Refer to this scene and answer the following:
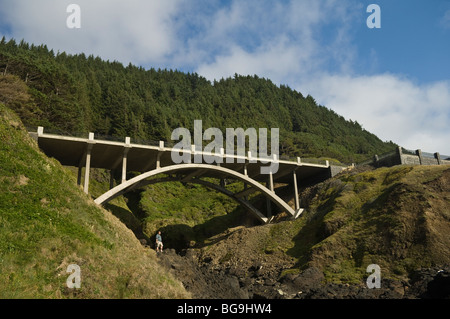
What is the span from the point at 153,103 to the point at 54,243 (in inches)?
2500

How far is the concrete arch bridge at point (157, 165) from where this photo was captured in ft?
86.9

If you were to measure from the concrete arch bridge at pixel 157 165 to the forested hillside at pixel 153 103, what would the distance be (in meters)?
10.4

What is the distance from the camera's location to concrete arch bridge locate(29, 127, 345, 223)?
2650 centimetres

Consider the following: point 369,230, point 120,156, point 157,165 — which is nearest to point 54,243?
point 157,165

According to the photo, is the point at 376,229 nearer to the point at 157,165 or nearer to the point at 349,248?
the point at 349,248

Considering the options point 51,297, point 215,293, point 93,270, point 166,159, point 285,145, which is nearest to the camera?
point 51,297

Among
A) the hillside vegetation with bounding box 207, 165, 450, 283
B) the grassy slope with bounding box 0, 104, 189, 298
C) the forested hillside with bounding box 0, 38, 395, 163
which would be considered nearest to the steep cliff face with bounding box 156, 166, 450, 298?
the hillside vegetation with bounding box 207, 165, 450, 283

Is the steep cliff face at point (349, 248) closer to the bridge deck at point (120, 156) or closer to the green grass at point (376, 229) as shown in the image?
the green grass at point (376, 229)

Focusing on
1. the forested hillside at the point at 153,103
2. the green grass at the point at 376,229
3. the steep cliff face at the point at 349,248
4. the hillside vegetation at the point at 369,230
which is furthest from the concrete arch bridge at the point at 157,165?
the forested hillside at the point at 153,103

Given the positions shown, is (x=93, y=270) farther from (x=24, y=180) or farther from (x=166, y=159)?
(x=166, y=159)

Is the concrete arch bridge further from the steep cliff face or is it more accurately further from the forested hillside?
the forested hillside

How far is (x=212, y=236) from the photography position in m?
37.9

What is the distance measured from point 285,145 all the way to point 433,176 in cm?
5697

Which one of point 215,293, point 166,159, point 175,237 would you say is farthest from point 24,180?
point 175,237
